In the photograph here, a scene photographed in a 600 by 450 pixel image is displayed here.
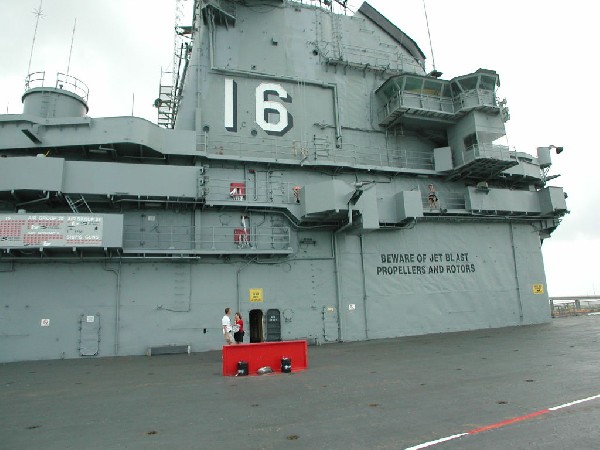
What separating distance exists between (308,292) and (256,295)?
1996 millimetres

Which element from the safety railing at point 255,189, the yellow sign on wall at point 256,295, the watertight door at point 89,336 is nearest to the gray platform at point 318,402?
the watertight door at point 89,336

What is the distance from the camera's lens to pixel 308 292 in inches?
623

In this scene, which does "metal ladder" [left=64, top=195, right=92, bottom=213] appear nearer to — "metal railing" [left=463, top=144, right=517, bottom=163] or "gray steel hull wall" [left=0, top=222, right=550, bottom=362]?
"gray steel hull wall" [left=0, top=222, right=550, bottom=362]

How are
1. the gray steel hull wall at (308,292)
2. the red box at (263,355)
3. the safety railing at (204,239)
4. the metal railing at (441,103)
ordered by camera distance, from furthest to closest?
the metal railing at (441,103)
the safety railing at (204,239)
the gray steel hull wall at (308,292)
the red box at (263,355)

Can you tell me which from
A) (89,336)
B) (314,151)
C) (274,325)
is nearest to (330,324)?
(274,325)

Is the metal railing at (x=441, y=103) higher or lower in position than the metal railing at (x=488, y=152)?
higher

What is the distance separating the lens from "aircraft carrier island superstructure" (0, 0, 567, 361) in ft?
44.4

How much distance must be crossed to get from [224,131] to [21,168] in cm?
682

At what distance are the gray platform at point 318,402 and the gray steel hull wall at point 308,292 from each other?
219cm

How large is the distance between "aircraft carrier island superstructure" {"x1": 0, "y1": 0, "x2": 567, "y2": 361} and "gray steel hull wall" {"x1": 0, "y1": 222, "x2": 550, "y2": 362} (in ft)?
0.21

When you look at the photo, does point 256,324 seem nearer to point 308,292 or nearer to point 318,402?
point 308,292

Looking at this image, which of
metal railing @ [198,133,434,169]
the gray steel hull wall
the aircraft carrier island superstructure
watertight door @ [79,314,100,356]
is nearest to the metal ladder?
the aircraft carrier island superstructure

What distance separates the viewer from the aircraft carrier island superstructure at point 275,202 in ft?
44.4

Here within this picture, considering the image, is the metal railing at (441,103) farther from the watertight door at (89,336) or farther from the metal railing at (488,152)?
the watertight door at (89,336)
